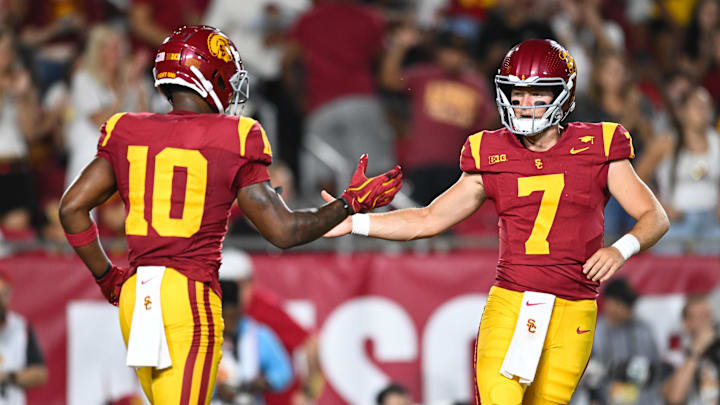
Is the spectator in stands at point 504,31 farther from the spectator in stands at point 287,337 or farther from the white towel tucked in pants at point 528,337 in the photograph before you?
the white towel tucked in pants at point 528,337

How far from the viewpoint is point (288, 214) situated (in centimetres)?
468

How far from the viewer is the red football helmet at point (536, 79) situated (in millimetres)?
4980

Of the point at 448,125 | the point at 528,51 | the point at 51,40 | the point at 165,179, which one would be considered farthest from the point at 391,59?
the point at 165,179

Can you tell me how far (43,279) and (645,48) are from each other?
25.0ft

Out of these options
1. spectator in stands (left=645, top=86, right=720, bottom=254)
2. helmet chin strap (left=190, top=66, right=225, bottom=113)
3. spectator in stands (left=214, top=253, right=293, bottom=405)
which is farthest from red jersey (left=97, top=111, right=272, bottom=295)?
spectator in stands (left=645, top=86, right=720, bottom=254)

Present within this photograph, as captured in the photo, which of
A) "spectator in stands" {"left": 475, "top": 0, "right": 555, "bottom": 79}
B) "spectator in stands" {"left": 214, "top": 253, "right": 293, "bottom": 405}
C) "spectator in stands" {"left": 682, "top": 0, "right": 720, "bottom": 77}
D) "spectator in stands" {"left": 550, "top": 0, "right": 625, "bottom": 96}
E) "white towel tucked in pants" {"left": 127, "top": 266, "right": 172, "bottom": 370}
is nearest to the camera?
"white towel tucked in pants" {"left": 127, "top": 266, "right": 172, "bottom": 370}

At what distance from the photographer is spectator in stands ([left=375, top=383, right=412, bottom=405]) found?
7742 millimetres

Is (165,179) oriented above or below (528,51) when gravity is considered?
below

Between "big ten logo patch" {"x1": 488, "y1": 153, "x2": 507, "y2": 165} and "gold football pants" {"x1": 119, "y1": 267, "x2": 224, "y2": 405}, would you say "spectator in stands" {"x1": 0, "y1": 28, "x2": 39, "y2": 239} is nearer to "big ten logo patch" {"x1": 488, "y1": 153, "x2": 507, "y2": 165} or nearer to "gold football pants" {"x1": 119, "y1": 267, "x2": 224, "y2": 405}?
"gold football pants" {"x1": 119, "y1": 267, "x2": 224, "y2": 405}

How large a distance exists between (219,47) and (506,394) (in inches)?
75.0

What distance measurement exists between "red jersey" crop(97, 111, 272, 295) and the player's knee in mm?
1310

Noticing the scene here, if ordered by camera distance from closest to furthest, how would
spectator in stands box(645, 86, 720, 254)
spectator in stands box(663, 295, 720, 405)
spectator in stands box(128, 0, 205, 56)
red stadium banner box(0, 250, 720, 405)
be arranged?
red stadium banner box(0, 250, 720, 405)
spectator in stands box(663, 295, 720, 405)
spectator in stands box(645, 86, 720, 254)
spectator in stands box(128, 0, 205, 56)

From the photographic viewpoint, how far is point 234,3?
9852 millimetres

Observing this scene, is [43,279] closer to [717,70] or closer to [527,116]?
[527,116]
